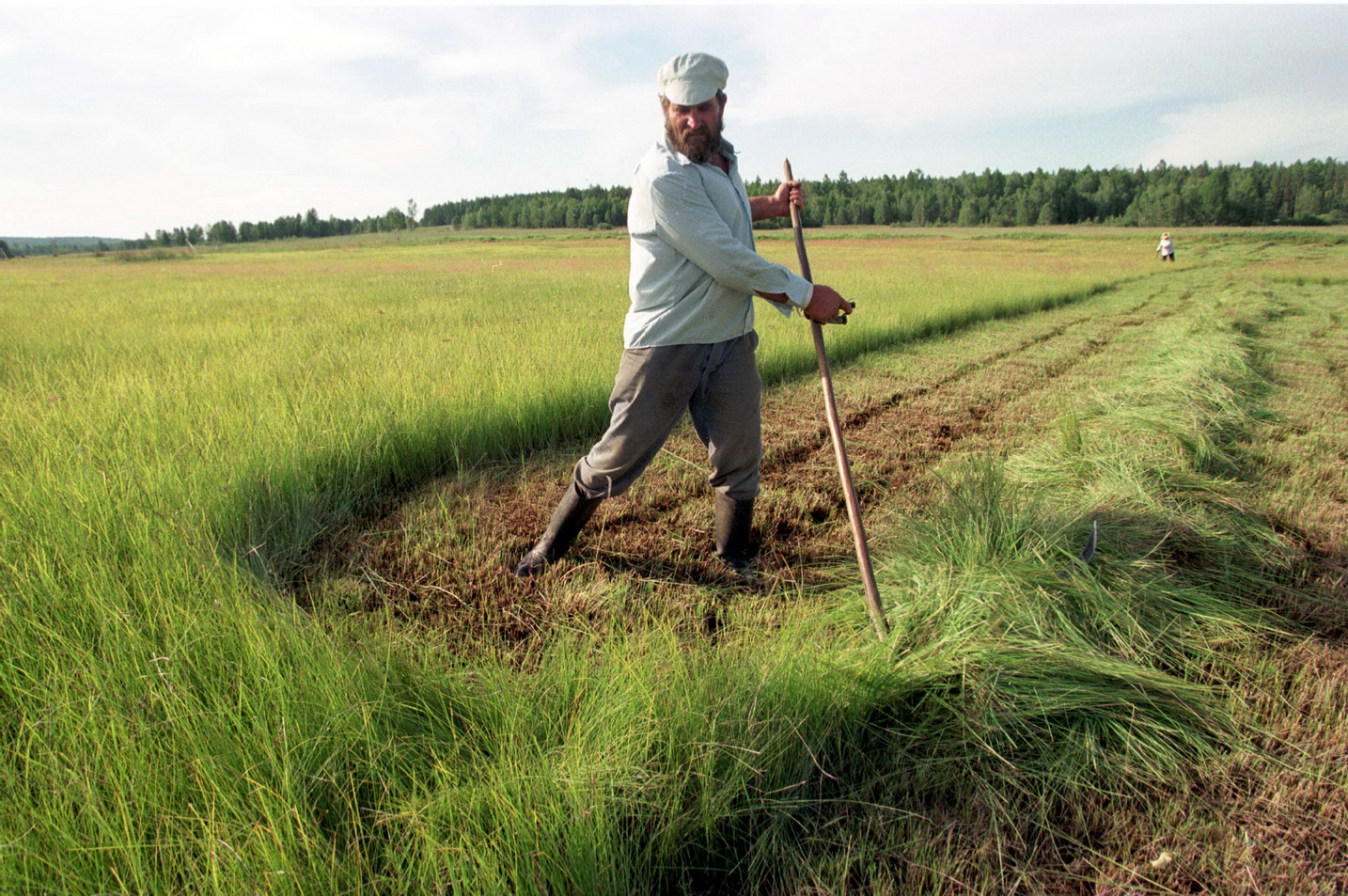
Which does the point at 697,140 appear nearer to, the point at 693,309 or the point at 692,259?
the point at 692,259

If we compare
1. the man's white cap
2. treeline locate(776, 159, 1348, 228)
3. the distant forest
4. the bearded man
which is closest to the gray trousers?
the bearded man

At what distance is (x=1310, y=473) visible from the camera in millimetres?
3500

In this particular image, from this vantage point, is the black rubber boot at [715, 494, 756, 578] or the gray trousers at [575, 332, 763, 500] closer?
the gray trousers at [575, 332, 763, 500]

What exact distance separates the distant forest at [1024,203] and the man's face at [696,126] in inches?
2215

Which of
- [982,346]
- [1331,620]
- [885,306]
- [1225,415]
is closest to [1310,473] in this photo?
[1225,415]

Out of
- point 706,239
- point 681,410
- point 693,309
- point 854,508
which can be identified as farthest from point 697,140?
point 854,508

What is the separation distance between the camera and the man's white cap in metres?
2.02

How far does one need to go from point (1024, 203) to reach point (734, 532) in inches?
3432

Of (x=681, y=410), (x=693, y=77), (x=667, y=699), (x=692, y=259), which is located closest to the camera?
(x=667, y=699)

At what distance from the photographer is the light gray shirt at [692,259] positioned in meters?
2.11

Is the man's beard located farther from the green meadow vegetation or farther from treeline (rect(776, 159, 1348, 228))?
treeline (rect(776, 159, 1348, 228))

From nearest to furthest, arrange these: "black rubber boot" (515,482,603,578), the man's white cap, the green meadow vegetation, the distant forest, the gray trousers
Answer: the green meadow vegetation, the man's white cap, the gray trousers, "black rubber boot" (515,482,603,578), the distant forest

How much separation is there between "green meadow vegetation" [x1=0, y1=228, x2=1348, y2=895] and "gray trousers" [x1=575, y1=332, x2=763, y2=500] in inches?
17.0

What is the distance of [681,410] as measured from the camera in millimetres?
2432
